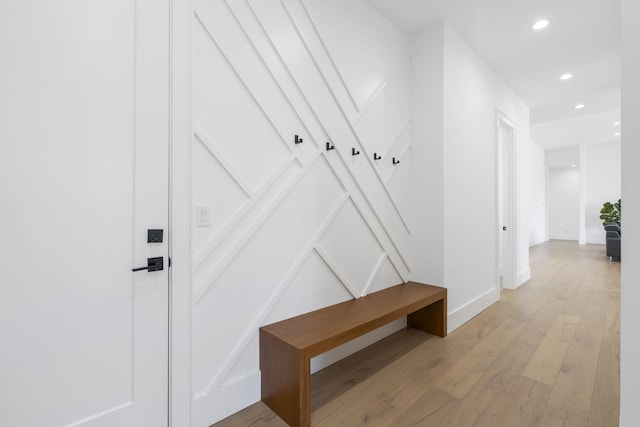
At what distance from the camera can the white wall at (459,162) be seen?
9.59 feet

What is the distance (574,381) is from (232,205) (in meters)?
2.64

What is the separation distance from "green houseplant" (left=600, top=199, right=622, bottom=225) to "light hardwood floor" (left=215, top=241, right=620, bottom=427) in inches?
250

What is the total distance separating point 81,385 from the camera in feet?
4.32

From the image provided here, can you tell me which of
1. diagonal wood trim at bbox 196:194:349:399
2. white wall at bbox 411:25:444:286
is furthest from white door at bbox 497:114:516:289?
diagonal wood trim at bbox 196:194:349:399

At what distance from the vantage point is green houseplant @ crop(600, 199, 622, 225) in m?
7.83

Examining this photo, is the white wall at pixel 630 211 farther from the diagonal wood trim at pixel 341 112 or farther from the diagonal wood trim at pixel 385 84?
the diagonal wood trim at pixel 385 84

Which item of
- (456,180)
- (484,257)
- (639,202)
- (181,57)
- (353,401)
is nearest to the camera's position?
(639,202)

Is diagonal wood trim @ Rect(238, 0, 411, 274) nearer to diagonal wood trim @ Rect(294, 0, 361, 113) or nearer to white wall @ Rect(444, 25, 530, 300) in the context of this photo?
diagonal wood trim @ Rect(294, 0, 361, 113)

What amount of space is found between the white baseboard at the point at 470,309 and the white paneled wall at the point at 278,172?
802mm

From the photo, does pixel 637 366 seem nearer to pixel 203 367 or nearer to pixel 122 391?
pixel 203 367

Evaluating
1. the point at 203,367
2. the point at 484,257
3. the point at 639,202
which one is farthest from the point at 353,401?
the point at 484,257

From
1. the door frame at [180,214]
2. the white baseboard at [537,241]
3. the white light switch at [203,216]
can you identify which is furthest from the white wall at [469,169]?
the white baseboard at [537,241]

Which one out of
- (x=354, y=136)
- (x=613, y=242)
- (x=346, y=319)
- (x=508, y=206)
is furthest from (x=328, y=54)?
(x=613, y=242)

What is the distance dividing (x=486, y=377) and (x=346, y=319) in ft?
3.63
